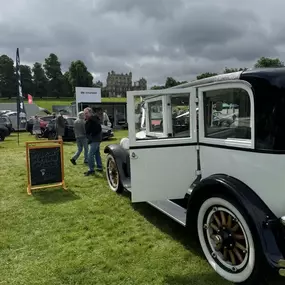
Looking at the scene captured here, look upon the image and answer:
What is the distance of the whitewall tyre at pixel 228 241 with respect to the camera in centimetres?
268

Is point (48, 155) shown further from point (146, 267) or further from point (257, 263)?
point (257, 263)

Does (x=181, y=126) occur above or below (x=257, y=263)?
above

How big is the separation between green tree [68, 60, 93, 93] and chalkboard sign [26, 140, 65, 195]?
80.2 metres

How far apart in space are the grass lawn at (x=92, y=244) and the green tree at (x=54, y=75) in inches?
3532

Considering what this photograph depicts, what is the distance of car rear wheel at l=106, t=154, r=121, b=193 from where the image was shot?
586cm

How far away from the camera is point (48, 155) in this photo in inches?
253

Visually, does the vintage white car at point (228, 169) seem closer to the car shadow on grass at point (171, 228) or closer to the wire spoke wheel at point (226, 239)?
the wire spoke wheel at point (226, 239)

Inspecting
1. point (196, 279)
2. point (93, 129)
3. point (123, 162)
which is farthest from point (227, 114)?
point (93, 129)

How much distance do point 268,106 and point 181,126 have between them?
1.68m

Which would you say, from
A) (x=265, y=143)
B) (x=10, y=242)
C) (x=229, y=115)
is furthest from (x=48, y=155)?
(x=265, y=143)

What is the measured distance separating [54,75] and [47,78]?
2354 mm

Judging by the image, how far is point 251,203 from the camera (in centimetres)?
Result: 270

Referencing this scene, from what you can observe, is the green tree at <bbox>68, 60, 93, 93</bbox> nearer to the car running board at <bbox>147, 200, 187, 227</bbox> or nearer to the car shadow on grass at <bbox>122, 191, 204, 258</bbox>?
the car shadow on grass at <bbox>122, 191, 204, 258</bbox>

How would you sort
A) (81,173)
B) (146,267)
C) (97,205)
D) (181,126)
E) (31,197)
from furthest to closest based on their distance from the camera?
(81,173) < (31,197) < (97,205) < (181,126) < (146,267)
